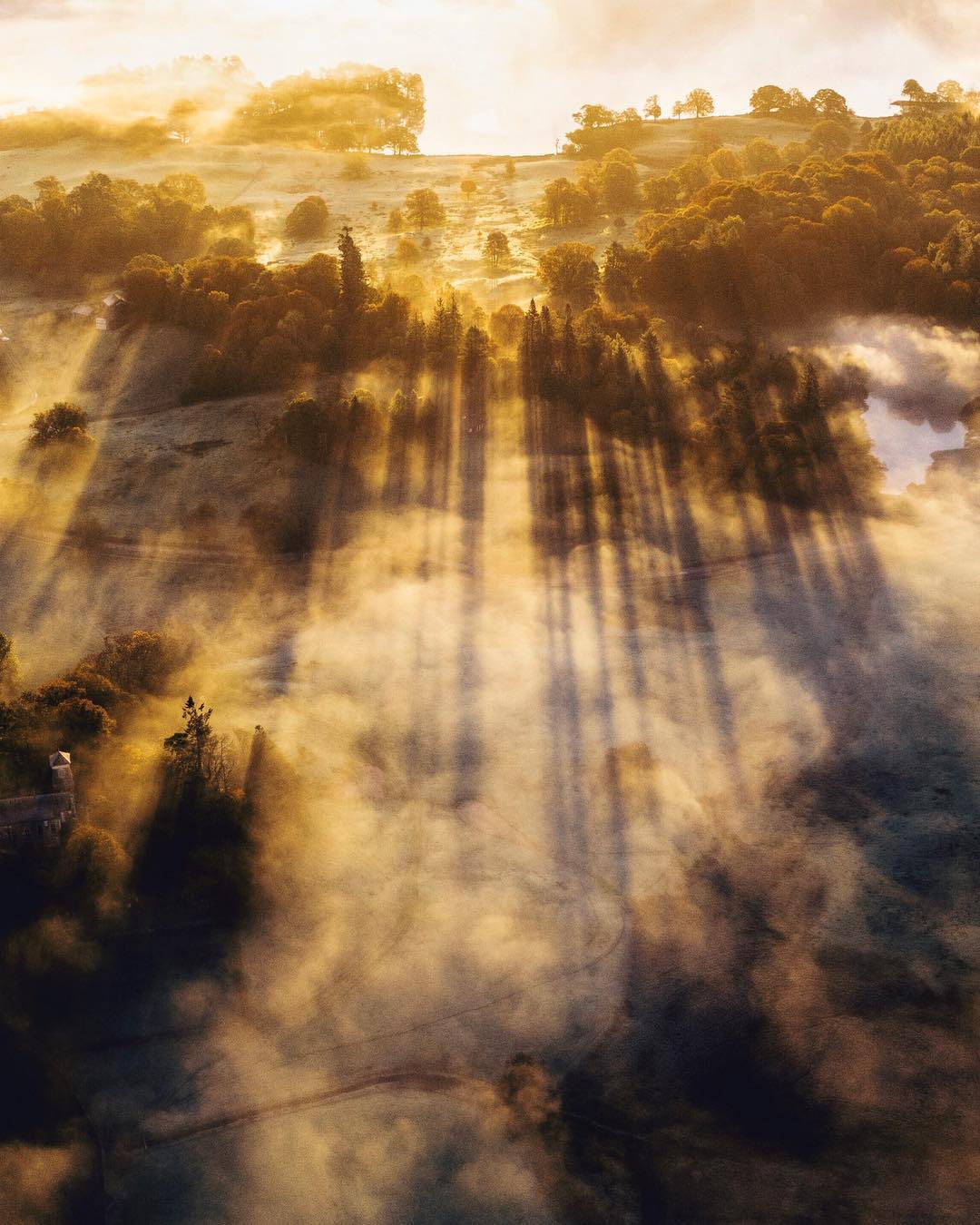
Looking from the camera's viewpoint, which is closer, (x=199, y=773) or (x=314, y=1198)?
(x=314, y=1198)

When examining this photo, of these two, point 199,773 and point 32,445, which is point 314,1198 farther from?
point 32,445

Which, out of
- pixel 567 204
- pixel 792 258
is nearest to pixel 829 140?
pixel 567 204

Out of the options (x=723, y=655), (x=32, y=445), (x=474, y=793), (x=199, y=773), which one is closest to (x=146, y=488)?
(x=32, y=445)

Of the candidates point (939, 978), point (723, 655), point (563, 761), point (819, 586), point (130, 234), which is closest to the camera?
point (939, 978)

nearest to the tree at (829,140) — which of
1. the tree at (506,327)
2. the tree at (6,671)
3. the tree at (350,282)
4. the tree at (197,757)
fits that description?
the tree at (506,327)

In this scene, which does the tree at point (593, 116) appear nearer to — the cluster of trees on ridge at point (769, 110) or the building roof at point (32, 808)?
the cluster of trees on ridge at point (769, 110)

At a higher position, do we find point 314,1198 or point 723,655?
point 723,655
